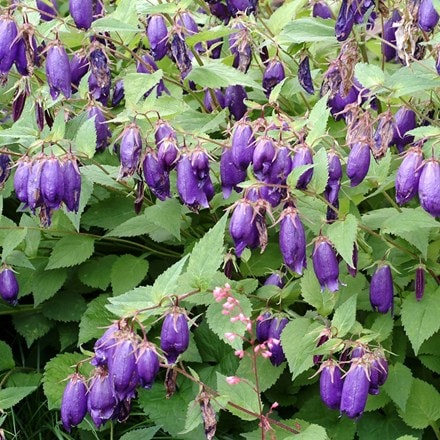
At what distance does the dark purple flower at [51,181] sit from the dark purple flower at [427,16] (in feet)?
3.60

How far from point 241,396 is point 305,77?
3.62 feet

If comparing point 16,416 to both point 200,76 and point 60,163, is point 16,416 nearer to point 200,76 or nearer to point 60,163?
point 60,163

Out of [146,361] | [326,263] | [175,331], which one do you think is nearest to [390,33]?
[326,263]

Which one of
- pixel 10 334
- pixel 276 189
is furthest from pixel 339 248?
pixel 10 334

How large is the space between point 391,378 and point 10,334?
171cm

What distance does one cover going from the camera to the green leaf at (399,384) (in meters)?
2.87

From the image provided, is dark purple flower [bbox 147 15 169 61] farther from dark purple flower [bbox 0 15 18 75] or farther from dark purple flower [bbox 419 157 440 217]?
dark purple flower [bbox 419 157 440 217]

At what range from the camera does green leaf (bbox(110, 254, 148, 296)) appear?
3.24 m

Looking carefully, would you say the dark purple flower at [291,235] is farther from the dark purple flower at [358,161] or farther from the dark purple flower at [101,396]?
the dark purple flower at [101,396]

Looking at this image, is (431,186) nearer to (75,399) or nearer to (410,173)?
(410,173)

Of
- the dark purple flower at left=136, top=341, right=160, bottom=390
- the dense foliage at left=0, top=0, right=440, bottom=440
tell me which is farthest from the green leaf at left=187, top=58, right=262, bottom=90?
the dark purple flower at left=136, top=341, right=160, bottom=390

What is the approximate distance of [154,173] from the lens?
2.69 meters

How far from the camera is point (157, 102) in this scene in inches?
115

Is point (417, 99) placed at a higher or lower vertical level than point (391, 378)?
higher
